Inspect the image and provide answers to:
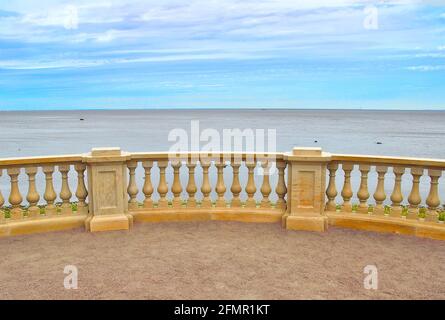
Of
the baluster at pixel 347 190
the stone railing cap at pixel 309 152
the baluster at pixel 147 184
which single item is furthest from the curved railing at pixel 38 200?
the baluster at pixel 347 190

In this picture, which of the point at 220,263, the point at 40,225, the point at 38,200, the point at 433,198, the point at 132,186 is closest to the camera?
the point at 220,263

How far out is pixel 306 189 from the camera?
7.25 m

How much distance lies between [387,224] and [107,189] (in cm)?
463

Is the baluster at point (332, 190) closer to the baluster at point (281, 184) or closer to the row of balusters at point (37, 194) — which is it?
the baluster at point (281, 184)

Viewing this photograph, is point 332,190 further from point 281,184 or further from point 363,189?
point 281,184

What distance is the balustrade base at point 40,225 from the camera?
23.2 ft

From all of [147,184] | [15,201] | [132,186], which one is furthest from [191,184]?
[15,201]

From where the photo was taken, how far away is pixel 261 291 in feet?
16.0

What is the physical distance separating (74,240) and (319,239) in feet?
12.4

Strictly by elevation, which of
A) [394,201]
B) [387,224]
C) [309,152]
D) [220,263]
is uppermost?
[309,152]

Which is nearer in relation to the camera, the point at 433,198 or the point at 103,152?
the point at 433,198
